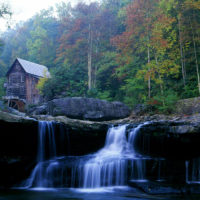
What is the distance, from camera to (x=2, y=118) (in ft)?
25.2

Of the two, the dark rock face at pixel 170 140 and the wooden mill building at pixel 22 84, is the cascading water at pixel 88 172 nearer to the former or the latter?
the dark rock face at pixel 170 140

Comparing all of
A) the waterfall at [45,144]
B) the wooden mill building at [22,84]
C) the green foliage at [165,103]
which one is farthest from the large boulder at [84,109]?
the wooden mill building at [22,84]

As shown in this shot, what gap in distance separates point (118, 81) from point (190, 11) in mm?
8768

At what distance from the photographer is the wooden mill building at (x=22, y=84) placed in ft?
86.6

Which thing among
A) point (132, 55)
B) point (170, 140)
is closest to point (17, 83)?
point (132, 55)

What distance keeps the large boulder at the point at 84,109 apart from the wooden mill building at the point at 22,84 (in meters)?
11.3

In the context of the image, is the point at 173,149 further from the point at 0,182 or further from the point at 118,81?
the point at 118,81

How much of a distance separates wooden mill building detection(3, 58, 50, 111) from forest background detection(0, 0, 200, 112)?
3015 millimetres

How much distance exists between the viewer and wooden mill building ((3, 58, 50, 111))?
26.4 m

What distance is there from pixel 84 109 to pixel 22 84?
1485 cm

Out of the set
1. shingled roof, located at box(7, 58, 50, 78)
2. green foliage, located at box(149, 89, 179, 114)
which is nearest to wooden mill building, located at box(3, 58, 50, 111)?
shingled roof, located at box(7, 58, 50, 78)

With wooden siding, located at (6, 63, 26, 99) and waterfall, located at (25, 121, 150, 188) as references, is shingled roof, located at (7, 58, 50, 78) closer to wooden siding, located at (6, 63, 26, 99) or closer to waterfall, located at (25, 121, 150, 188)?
wooden siding, located at (6, 63, 26, 99)

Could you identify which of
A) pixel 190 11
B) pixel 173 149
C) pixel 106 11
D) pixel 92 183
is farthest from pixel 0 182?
pixel 106 11

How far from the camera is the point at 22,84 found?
27203mm
